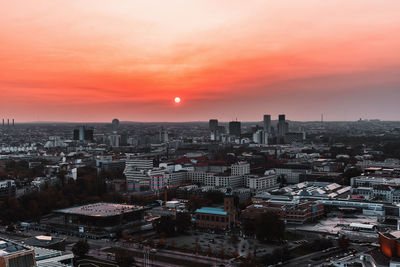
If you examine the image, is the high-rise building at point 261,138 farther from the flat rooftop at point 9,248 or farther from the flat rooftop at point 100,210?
the flat rooftop at point 9,248

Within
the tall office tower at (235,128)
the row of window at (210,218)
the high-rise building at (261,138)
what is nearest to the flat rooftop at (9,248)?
the row of window at (210,218)

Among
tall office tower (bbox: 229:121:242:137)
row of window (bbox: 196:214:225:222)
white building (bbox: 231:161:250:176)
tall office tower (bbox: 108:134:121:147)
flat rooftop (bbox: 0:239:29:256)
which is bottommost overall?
row of window (bbox: 196:214:225:222)

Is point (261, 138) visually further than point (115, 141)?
Yes

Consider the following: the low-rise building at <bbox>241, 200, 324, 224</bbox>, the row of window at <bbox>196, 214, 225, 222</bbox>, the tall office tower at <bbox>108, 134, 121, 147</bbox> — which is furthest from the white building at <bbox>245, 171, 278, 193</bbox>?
the tall office tower at <bbox>108, 134, 121, 147</bbox>

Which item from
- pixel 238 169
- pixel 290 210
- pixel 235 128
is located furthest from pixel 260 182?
pixel 235 128

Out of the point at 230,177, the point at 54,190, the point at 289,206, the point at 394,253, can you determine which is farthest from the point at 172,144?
the point at 394,253

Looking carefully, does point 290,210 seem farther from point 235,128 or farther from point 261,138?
point 235,128

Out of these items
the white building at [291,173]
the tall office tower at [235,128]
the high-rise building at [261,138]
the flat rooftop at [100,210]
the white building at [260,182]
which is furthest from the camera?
the tall office tower at [235,128]

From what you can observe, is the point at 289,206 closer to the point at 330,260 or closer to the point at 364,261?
the point at 330,260

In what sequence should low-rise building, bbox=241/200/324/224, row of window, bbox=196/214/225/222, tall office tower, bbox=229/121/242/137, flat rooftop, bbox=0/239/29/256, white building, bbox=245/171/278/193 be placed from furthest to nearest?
Result: tall office tower, bbox=229/121/242/137 < white building, bbox=245/171/278/193 < low-rise building, bbox=241/200/324/224 < row of window, bbox=196/214/225/222 < flat rooftop, bbox=0/239/29/256

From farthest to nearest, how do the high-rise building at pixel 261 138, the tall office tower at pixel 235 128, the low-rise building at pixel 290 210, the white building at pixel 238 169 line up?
the tall office tower at pixel 235 128 → the high-rise building at pixel 261 138 → the white building at pixel 238 169 → the low-rise building at pixel 290 210

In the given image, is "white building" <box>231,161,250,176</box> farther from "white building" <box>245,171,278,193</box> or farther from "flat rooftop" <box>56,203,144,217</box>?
"flat rooftop" <box>56,203,144,217</box>

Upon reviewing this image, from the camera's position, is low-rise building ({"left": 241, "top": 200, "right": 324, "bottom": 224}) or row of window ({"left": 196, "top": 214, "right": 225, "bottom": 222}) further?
low-rise building ({"left": 241, "top": 200, "right": 324, "bottom": 224})
